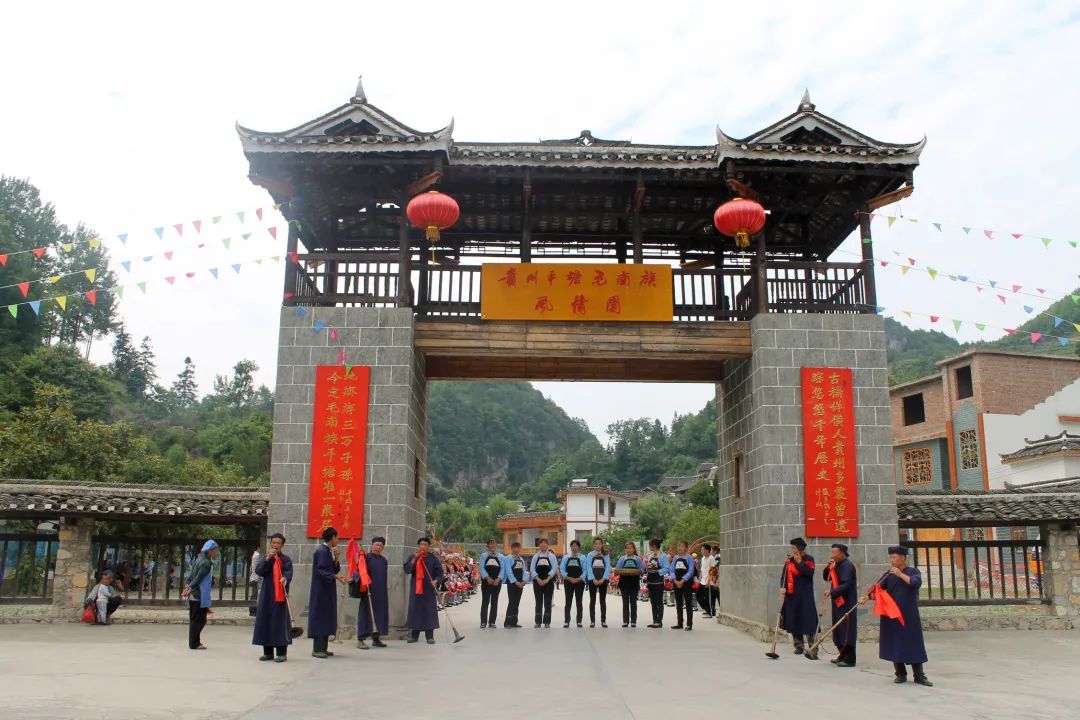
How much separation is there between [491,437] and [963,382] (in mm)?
50170

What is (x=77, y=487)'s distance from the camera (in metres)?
11.1

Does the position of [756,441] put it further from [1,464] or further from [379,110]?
[1,464]

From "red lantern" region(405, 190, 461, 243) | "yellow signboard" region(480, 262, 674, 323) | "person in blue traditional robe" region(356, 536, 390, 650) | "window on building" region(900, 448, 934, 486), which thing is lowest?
"person in blue traditional robe" region(356, 536, 390, 650)

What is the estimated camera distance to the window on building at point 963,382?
21.8 m

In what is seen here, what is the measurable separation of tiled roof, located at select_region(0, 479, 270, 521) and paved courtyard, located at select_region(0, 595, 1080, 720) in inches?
58.9

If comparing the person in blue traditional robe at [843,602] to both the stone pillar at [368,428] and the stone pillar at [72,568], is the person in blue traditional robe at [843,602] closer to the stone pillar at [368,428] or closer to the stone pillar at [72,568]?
the stone pillar at [368,428]

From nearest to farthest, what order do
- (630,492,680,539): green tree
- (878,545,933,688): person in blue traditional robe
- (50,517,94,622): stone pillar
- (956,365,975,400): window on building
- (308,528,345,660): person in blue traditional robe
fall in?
1. (878,545,933,688): person in blue traditional robe
2. (308,528,345,660): person in blue traditional robe
3. (50,517,94,622): stone pillar
4. (956,365,975,400): window on building
5. (630,492,680,539): green tree

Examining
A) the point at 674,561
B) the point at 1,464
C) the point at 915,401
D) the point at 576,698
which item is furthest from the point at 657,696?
the point at 915,401

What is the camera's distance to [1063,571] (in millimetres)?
11227

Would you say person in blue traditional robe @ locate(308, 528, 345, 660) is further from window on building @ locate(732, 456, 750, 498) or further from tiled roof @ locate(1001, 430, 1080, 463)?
tiled roof @ locate(1001, 430, 1080, 463)

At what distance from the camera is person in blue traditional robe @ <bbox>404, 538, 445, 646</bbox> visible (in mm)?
9039

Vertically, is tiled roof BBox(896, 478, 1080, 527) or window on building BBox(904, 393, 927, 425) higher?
window on building BBox(904, 393, 927, 425)

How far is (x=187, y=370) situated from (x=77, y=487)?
171 feet

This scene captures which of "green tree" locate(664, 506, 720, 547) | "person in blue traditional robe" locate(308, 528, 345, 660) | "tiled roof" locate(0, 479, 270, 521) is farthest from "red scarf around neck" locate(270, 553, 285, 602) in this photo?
"green tree" locate(664, 506, 720, 547)
